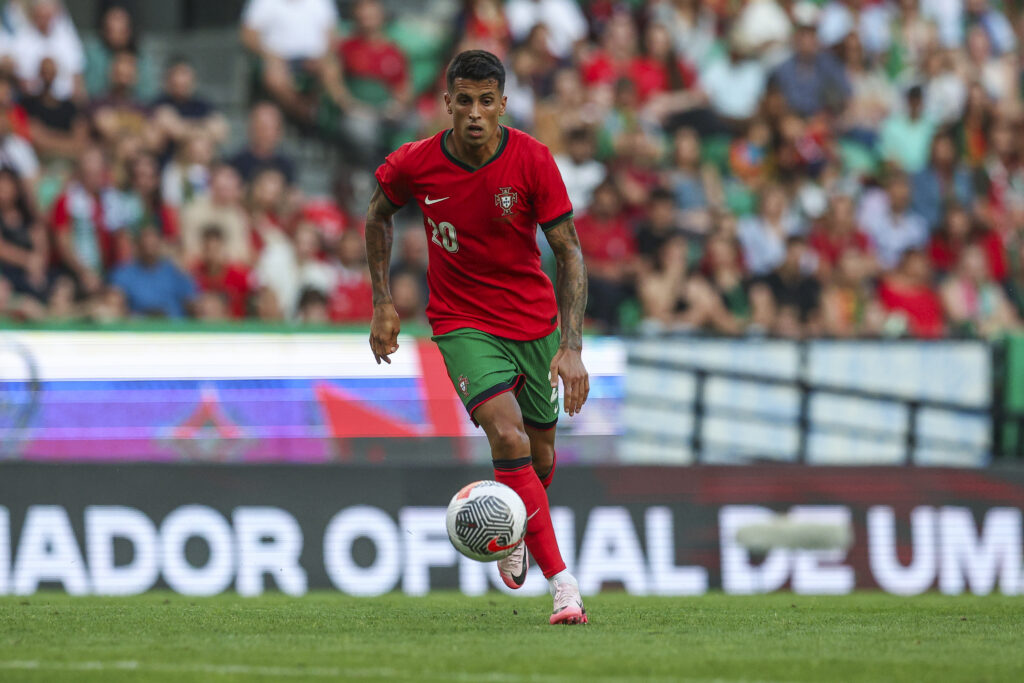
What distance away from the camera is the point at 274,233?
43.1 ft

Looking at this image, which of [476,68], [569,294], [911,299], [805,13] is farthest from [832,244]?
[476,68]

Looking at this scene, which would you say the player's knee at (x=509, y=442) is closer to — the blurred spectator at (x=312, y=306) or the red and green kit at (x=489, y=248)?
the red and green kit at (x=489, y=248)

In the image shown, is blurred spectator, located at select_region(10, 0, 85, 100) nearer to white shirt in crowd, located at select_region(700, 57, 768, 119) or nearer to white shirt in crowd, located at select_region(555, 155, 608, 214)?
white shirt in crowd, located at select_region(555, 155, 608, 214)

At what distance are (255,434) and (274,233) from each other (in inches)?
98.7

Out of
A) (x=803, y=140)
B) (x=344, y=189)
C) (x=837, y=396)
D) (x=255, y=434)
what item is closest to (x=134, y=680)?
(x=255, y=434)

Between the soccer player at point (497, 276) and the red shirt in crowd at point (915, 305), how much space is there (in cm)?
709

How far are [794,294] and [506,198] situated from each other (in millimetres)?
6922

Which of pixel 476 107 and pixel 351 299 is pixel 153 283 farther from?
pixel 476 107

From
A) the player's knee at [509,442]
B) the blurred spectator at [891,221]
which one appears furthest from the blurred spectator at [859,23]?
the player's knee at [509,442]

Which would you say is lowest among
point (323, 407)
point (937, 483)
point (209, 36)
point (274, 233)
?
point (937, 483)

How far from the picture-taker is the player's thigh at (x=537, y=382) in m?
7.44

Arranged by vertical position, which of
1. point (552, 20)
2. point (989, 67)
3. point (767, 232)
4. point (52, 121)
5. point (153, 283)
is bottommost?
point (153, 283)

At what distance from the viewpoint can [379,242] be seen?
7.53m

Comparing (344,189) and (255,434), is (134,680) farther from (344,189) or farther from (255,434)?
(344,189)
